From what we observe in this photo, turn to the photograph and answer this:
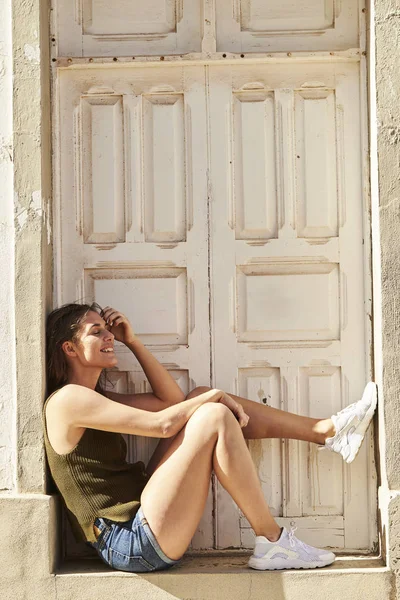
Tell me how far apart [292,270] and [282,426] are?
80 centimetres

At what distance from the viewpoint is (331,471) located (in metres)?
4.62

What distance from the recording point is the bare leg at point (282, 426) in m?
4.51

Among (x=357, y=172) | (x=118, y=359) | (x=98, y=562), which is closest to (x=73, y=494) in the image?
(x=98, y=562)

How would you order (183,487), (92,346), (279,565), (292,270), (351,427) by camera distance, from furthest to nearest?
(292,270), (351,427), (92,346), (279,565), (183,487)

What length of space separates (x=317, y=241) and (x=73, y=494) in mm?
1758

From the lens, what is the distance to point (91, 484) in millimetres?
4168

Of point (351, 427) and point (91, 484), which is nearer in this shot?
point (91, 484)

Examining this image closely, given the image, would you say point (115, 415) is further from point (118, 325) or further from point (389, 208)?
point (389, 208)

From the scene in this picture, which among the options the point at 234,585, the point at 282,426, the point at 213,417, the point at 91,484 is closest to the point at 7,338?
the point at 91,484

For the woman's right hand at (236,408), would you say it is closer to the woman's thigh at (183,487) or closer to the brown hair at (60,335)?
the woman's thigh at (183,487)

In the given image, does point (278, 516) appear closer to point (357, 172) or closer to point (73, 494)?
point (73, 494)

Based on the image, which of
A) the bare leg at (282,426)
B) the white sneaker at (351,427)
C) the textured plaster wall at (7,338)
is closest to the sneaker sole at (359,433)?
the white sneaker at (351,427)

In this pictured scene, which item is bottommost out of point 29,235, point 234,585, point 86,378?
point 234,585

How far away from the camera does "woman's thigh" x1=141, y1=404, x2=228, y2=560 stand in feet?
13.2
